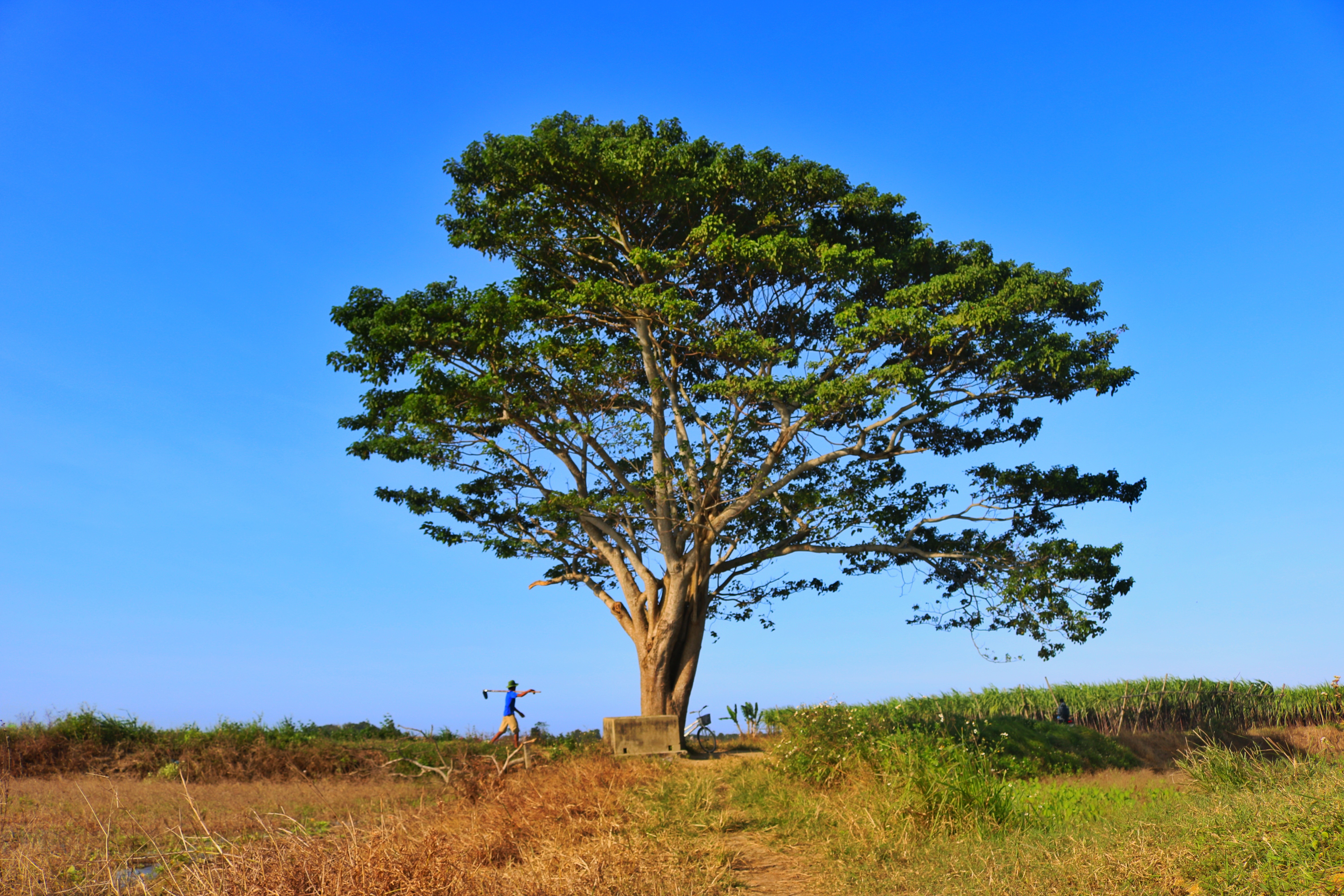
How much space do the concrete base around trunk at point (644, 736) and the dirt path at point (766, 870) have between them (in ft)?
22.4

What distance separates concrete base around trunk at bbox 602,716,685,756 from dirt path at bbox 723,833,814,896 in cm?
684

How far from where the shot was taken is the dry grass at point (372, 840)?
5867 millimetres

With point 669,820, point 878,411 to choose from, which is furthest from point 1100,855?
point 878,411

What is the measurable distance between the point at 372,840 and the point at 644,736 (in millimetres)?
10891

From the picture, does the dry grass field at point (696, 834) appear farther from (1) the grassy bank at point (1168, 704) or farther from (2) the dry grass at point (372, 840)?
(1) the grassy bank at point (1168, 704)

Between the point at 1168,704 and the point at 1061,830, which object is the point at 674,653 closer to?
the point at 1061,830

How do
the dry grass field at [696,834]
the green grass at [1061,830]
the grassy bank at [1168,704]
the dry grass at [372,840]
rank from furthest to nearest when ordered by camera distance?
the grassy bank at [1168,704], the green grass at [1061,830], the dry grass field at [696,834], the dry grass at [372,840]

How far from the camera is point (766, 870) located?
8.60 meters

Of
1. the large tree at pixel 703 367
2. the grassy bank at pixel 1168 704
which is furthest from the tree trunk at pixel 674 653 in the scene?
the grassy bank at pixel 1168 704

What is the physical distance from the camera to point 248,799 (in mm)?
12844

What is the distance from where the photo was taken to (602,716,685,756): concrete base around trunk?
16.4 m

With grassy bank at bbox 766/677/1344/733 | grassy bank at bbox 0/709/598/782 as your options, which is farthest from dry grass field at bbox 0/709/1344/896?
grassy bank at bbox 766/677/1344/733

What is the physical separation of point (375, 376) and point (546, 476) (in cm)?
422

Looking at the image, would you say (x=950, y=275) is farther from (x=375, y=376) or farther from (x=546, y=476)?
(x=375, y=376)
